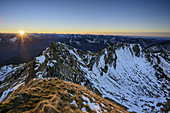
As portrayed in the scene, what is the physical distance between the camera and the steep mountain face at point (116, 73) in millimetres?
56434

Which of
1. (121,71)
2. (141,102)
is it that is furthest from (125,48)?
(141,102)

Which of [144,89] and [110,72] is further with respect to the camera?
[110,72]

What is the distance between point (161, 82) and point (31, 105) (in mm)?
132550

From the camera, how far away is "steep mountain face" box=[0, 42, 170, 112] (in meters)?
56.4

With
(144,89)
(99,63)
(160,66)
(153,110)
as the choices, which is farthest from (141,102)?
(160,66)

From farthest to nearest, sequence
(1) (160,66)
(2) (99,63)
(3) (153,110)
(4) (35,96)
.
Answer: (1) (160,66) → (2) (99,63) → (3) (153,110) → (4) (35,96)

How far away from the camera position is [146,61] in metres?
122

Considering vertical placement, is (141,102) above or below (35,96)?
below

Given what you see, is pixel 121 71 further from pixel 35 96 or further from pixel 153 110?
pixel 35 96

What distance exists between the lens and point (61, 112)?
9.45m

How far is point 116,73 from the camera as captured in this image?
9200 cm

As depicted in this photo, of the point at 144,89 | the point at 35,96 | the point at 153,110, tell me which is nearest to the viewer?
the point at 35,96

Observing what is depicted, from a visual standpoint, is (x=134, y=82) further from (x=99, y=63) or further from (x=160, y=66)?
(x=160, y=66)

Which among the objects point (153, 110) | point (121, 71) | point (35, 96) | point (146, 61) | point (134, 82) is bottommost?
point (153, 110)
